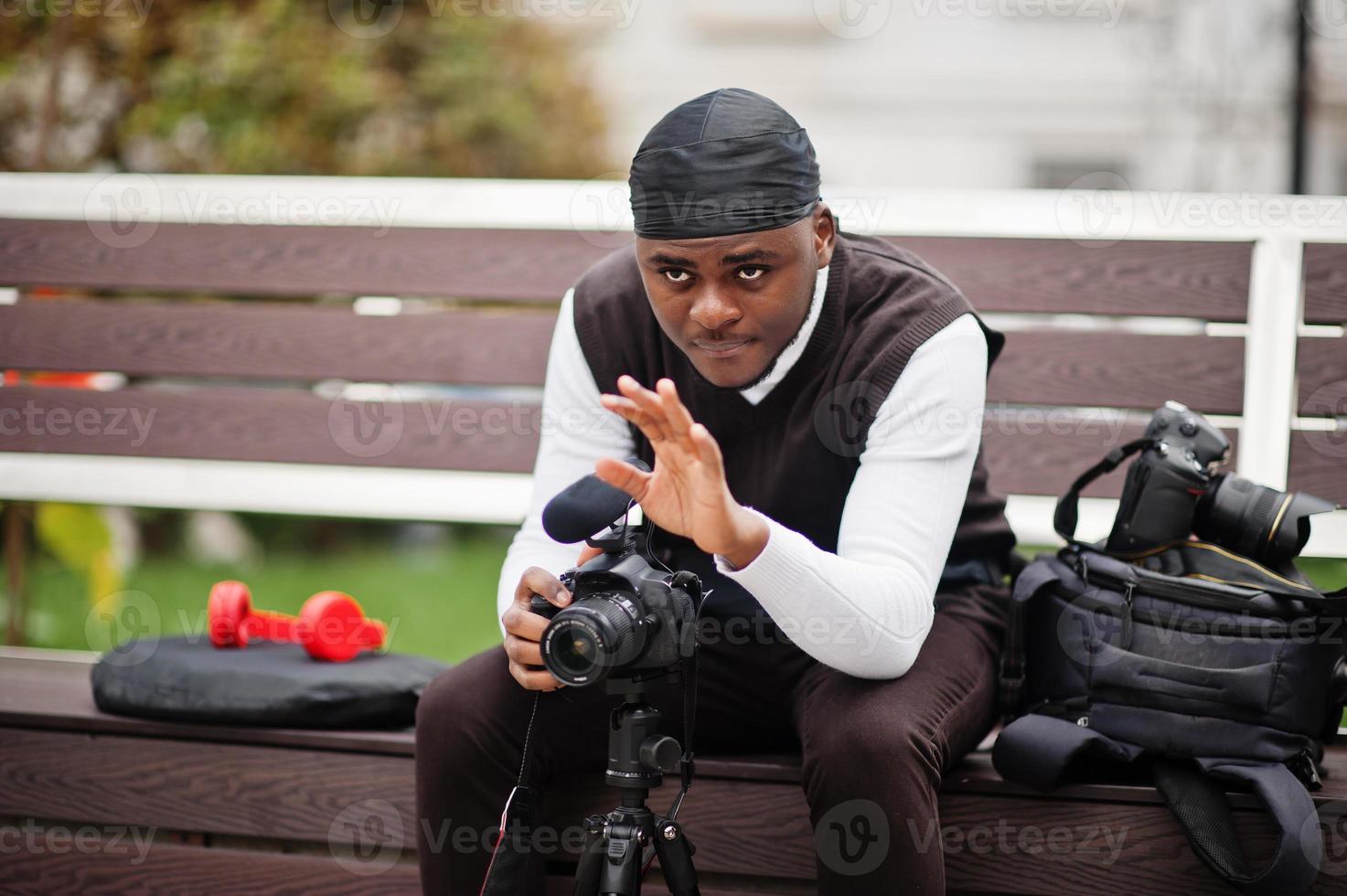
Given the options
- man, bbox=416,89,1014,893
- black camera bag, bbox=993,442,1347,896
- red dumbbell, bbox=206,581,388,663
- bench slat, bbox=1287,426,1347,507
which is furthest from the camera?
bench slat, bbox=1287,426,1347,507

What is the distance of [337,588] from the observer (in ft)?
21.1

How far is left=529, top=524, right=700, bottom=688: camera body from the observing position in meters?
1.71

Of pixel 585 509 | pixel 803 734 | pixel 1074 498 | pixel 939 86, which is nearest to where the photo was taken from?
pixel 585 509

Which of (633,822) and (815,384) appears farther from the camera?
(815,384)

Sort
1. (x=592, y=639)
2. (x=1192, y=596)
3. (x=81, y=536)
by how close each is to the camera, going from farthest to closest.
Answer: (x=81, y=536) < (x=1192, y=596) < (x=592, y=639)

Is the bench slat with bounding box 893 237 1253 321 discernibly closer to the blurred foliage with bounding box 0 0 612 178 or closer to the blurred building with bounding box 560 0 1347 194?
the blurred foliage with bounding box 0 0 612 178

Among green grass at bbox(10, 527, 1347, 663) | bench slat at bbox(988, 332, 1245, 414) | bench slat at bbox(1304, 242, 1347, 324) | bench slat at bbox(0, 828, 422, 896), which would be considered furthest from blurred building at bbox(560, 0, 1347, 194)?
bench slat at bbox(0, 828, 422, 896)

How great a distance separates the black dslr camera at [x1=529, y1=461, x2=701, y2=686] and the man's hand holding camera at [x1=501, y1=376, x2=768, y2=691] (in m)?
0.06

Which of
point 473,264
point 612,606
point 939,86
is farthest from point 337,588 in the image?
point 939,86

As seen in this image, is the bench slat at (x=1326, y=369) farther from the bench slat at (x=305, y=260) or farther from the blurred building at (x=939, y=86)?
the blurred building at (x=939, y=86)

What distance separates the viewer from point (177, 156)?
654 cm

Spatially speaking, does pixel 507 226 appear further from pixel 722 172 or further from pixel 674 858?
pixel 674 858

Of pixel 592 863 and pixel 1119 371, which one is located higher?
pixel 1119 371

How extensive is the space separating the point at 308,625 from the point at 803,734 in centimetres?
118
